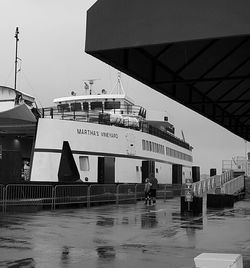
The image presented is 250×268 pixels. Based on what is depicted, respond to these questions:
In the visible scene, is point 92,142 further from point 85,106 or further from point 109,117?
point 85,106

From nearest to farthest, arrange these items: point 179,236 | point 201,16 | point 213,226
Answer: point 201,16 → point 179,236 → point 213,226

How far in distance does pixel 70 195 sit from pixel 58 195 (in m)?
0.72

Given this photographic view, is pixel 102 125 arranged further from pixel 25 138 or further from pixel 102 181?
pixel 25 138

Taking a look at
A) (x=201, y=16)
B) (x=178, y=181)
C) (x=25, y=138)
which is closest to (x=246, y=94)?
(x=201, y=16)

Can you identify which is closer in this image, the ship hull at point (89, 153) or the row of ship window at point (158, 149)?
the ship hull at point (89, 153)

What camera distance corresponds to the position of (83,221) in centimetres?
1596

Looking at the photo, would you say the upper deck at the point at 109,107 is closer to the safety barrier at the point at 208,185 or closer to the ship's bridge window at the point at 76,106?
the ship's bridge window at the point at 76,106

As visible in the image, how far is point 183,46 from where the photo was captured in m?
7.98

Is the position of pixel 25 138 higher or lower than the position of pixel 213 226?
higher

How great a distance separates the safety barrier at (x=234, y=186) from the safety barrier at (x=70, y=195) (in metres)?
9.59

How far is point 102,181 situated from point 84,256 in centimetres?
1770

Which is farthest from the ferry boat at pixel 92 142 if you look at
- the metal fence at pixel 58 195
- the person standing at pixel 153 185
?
the person standing at pixel 153 185

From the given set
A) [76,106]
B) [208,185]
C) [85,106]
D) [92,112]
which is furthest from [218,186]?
[76,106]

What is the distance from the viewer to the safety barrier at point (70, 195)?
21.3 metres
